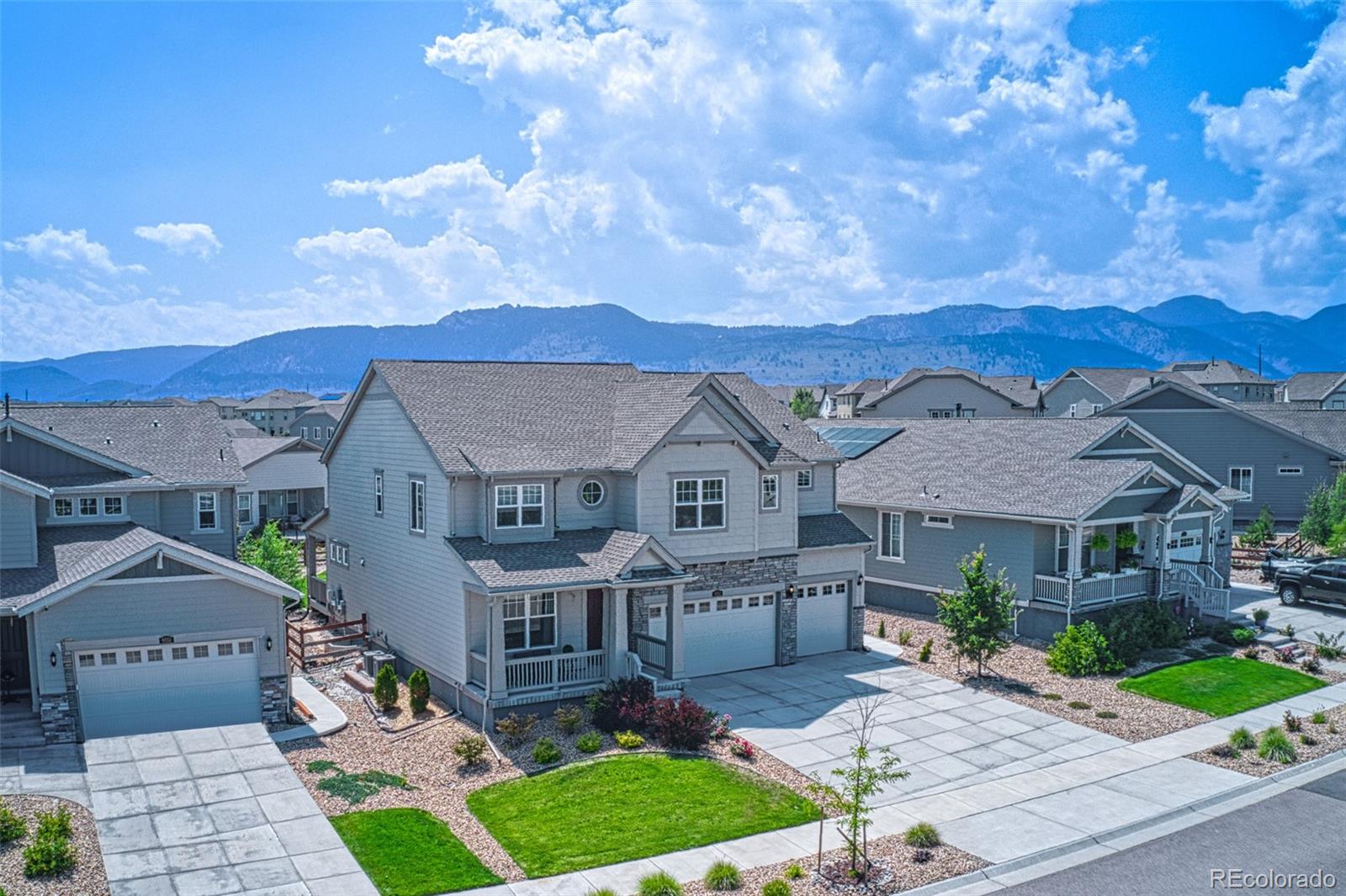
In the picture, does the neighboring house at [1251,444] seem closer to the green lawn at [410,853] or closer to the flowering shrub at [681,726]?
the flowering shrub at [681,726]

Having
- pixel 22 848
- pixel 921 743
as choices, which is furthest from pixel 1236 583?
pixel 22 848

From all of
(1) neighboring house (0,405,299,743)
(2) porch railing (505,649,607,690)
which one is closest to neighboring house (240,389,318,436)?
(1) neighboring house (0,405,299,743)

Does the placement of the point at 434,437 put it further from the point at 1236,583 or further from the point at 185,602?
the point at 1236,583

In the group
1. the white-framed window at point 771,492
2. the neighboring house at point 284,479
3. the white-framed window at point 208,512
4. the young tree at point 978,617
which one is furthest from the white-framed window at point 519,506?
the neighboring house at point 284,479

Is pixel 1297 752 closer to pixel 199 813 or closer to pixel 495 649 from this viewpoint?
pixel 495 649

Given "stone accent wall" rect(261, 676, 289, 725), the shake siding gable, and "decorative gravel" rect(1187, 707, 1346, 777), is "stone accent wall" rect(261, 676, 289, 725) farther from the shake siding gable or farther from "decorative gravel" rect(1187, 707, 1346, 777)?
"decorative gravel" rect(1187, 707, 1346, 777)

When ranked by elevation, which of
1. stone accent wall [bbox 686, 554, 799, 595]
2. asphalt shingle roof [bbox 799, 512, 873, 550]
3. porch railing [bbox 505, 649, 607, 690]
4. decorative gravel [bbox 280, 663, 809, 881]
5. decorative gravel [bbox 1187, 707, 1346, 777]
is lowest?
decorative gravel [bbox 1187, 707, 1346, 777]
